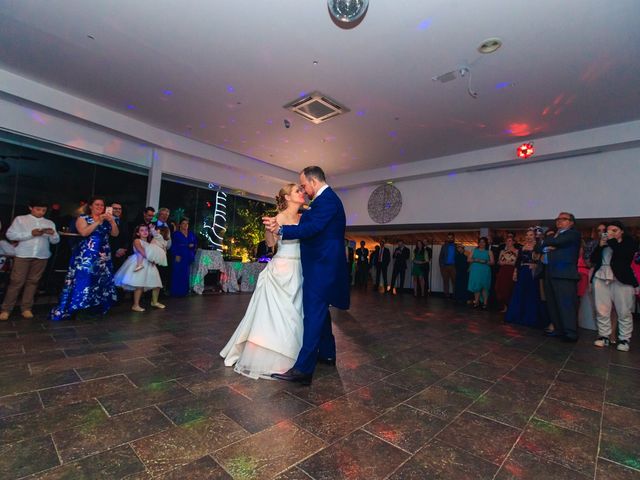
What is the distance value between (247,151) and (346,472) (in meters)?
7.15

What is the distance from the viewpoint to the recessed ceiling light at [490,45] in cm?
337

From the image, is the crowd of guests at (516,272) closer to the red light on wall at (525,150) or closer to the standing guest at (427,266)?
the red light on wall at (525,150)

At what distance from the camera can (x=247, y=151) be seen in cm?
740

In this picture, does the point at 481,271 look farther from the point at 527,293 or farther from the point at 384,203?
the point at 384,203

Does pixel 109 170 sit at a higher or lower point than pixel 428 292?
higher

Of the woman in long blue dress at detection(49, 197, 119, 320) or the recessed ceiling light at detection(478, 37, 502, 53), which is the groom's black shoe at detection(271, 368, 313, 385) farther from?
the recessed ceiling light at detection(478, 37, 502, 53)

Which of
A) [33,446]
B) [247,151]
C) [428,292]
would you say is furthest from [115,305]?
[428,292]

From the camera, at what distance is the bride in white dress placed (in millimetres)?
2182

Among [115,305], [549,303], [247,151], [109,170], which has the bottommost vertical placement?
[115,305]

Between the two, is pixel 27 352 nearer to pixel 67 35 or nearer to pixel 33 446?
pixel 33 446

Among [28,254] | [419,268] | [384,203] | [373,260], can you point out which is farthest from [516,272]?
[28,254]

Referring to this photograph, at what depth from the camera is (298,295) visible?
2320mm

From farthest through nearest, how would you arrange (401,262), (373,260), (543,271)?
(373,260) → (401,262) → (543,271)

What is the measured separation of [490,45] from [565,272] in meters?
2.87
